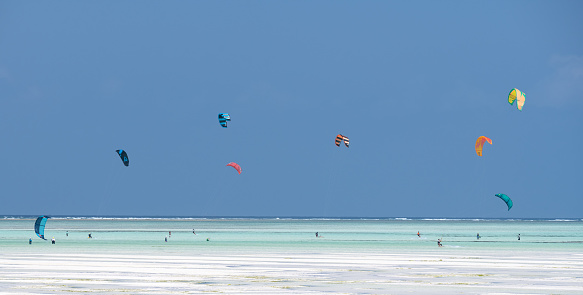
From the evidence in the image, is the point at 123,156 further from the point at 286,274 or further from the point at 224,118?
the point at 286,274

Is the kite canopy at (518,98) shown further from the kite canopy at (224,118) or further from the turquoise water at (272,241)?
the kite canopy at (224,118)

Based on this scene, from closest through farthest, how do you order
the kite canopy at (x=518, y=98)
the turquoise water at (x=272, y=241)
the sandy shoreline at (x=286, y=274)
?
the sandy shoreline at (x=286, y=274), the turquoise water at (x=272, y=241), the kite canopy at (x=518, y=98)

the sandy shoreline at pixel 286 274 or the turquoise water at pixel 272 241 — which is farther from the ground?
the turquoise water at pixel 272 241

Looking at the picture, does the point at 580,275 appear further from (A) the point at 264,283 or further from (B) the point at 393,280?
(A) the point at 264,283

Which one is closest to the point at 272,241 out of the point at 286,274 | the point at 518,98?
the point at 518,98

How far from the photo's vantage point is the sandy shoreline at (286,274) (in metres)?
22.8

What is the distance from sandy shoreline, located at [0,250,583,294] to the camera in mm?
22812

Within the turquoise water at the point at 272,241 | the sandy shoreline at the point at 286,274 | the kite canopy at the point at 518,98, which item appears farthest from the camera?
the kite canopy at the point at 518,98

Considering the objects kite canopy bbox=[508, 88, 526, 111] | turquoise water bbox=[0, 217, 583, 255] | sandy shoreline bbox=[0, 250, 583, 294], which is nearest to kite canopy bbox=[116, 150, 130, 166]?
turquoise water bbox=[0, 217, 583, 255]

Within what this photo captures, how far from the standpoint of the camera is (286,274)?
27984 mm

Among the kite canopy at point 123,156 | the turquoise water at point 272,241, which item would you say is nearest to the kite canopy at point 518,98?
the turquoise water at point 272,241

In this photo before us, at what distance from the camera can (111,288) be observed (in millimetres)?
22766

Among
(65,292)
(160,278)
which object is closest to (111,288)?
(65,292)

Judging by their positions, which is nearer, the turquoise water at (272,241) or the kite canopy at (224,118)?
the turquoise water at (272,241)
